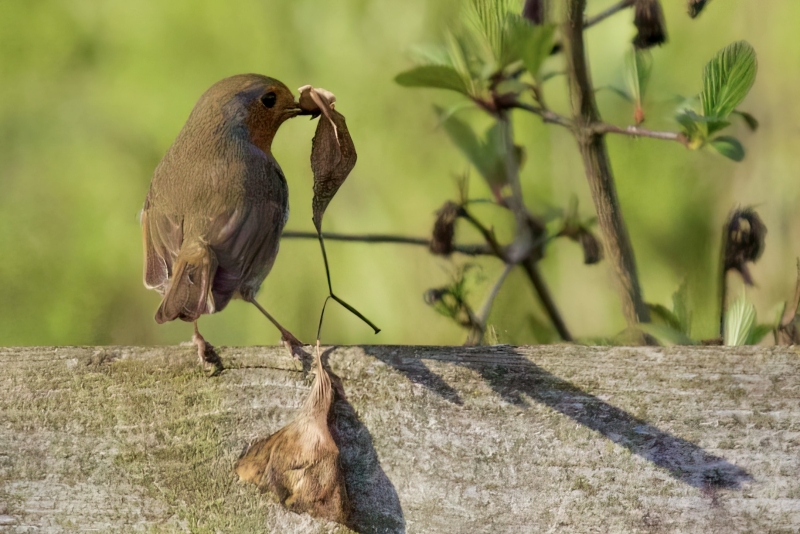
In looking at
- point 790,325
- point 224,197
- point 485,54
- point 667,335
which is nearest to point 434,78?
point 485,54

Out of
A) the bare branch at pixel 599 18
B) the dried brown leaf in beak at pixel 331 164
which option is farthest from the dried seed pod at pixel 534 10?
the dried brown leaf in beak at pixel 331 164

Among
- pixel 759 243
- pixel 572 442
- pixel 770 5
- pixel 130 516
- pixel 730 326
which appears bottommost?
pixel 130 516

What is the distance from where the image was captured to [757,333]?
899 mm

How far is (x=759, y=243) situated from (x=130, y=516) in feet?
2.59

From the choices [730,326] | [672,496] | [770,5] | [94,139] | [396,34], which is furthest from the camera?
[94,139]

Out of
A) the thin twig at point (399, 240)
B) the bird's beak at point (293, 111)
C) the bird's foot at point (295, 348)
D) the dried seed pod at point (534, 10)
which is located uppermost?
the dried seed pod at point (534, 10)

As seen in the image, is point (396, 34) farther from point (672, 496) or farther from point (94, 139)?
point (672, 496)

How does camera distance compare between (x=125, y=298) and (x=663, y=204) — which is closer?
(x=663, y=204)

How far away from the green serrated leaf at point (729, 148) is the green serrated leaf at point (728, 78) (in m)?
0.03

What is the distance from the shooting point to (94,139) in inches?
51.3

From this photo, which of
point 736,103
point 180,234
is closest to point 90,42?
point 180,234

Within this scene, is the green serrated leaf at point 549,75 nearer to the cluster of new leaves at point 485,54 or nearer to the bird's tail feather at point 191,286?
the cluster of new leaves at point 485,54

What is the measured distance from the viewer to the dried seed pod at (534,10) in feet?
3.41

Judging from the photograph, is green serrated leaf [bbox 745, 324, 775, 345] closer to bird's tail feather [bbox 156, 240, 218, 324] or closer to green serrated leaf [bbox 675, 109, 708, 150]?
green serrated leaf [bbox 675, 109, 708, 150]
